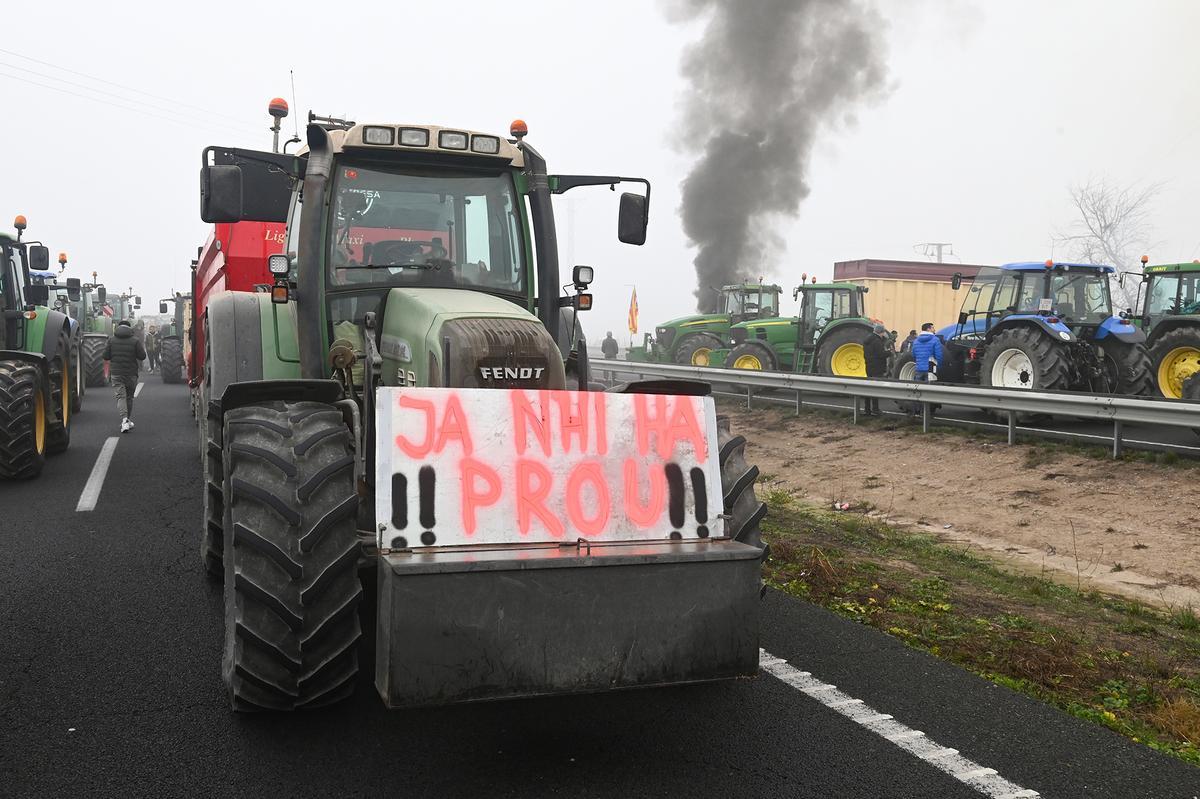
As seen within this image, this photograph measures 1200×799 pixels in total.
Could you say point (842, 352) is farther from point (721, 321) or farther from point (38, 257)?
point (38, 257)

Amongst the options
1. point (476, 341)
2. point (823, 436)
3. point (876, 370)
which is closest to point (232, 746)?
point (476, 341)

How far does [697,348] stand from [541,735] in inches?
930

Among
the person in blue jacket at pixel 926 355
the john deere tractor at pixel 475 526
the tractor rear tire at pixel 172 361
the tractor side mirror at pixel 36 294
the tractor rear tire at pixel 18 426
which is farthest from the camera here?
the tractor rear tire at pixel 172 361

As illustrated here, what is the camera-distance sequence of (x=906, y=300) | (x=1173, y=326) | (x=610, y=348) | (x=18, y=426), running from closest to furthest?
(x=18, y=426), (x=1173, y=326), (x=906, y=300), (x=610, y=348)

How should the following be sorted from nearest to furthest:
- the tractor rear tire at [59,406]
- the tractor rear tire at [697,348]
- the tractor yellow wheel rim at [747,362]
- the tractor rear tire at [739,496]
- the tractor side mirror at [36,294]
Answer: the tractor rear tire at [739,496] < the tractor rear tire at [59,406] < the tractor side mirror at [36,294] < the tractor yellow wheel rim at [747,362] < the tractor rear tire at [697,348]

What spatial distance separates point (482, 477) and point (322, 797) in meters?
1.31

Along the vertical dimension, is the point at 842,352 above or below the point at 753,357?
above

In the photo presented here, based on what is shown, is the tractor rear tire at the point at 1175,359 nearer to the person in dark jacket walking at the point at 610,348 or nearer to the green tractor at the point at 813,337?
the green tractor at the point at 813,337

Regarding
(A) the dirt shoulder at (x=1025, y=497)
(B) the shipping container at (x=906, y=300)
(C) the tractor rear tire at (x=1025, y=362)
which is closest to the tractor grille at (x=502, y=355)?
(A) the dirt shoulder at (x=1025, y=497)

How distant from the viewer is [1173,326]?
653 inches

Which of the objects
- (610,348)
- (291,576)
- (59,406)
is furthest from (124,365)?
(610,348)

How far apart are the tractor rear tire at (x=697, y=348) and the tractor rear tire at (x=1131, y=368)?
12.1 meters

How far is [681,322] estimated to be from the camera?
96.2 ft

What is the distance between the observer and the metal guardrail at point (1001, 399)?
456 inches
